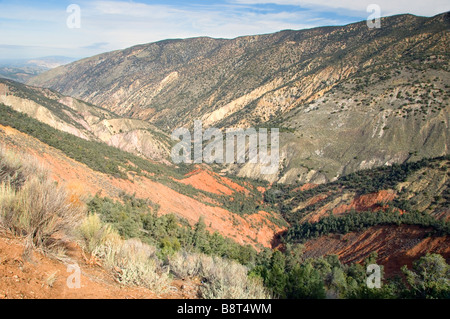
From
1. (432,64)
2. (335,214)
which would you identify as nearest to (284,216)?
(335,214)

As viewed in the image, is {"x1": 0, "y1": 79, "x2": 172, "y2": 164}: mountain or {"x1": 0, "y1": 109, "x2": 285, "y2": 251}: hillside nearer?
{"x1": 0, "y1": 109, "x2": 285, "y2": 251}: hillside

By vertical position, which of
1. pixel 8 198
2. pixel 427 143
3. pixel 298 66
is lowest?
pixel 427 143

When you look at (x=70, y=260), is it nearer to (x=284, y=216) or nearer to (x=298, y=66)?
(x=284, y=216)

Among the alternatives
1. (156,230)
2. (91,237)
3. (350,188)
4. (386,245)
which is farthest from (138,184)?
(350,188)

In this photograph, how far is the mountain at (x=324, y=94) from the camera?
5891cm

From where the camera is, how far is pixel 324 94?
82000 mm

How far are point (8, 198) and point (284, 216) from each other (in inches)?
1736

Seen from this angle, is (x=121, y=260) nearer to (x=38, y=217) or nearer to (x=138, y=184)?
(x=38, y=217)

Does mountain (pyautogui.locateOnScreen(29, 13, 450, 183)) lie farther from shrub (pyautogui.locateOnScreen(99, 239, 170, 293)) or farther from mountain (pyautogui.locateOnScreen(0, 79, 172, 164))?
shrub (pyautogui.locateOnScreen(99, 239, 170, 293))

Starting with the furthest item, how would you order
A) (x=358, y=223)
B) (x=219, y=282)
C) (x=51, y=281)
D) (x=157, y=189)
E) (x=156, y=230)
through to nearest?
(x=358, y=223)
(x=157, y=189)
(x=156, y=230)
(x=219, y=282)
(x=51, y=281)

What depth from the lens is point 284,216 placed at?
48062mm

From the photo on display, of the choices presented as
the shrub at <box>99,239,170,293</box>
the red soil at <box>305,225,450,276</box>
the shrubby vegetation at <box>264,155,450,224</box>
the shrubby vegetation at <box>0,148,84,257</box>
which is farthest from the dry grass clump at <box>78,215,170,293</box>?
the shrubby vegetation at <box>264,155,450,224</box>

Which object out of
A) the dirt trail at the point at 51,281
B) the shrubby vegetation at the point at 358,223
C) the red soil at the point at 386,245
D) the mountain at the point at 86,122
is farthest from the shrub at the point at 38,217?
the mountain at the point at 86,122

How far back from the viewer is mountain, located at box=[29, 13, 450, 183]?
5891cm
